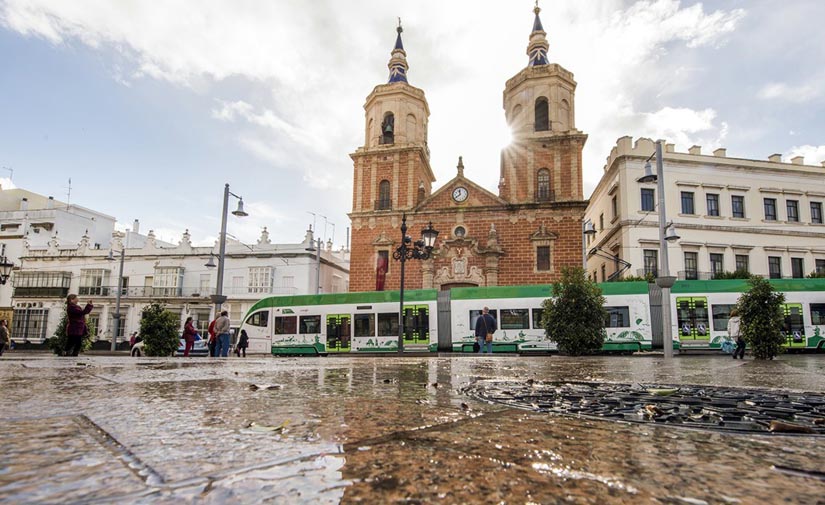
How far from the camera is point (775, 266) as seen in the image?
1003 inches

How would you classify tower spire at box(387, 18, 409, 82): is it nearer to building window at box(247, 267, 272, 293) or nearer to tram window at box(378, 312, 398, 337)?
building window at box(247, 267, 272, 293)

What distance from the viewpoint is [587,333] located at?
11688 millimetres

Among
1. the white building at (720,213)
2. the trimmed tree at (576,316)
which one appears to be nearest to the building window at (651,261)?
the white building at (720,213)

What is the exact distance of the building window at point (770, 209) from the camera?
26156 millimetres

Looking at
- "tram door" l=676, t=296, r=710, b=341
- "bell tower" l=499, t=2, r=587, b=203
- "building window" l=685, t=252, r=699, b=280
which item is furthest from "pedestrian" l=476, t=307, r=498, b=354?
"building window" l=685, t=252, r=699, b=280

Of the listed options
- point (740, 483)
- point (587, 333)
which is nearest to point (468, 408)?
point (740, 483)

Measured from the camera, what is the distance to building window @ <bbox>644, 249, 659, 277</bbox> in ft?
79.7

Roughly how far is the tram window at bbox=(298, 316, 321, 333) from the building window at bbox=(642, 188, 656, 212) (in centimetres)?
1878

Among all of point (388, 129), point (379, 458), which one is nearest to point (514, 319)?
point (379, 458)

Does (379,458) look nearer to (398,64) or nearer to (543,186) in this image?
(543,186)

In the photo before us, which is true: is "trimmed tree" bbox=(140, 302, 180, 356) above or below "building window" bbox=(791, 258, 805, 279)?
below

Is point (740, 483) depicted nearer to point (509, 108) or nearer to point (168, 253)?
point (509, 108)

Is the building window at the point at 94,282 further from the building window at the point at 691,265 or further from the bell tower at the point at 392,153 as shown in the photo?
the building window at the point at 691,265

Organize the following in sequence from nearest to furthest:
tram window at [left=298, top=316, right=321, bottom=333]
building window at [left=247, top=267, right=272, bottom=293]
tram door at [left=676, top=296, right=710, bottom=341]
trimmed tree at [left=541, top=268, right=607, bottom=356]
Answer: trimmed tree at [left=541, top=268, right=607, bottom=356], tram door at [left=676, top=296, right=710, bottom=341], tram window at [left=298, top=316, right=321, bottom=333], building window at [left=247, top=267, right=272, bottom=293]
